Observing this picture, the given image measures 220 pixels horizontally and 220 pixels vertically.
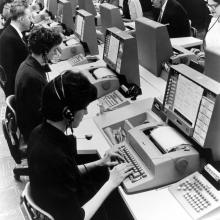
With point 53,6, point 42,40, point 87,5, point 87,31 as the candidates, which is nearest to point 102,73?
point 42,40

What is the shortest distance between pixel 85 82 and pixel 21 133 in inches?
52.1

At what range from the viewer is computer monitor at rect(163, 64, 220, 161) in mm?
1657

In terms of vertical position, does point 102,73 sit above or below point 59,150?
below

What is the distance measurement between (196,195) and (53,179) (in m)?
0.69

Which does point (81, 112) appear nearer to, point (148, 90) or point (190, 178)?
point (190, 178)

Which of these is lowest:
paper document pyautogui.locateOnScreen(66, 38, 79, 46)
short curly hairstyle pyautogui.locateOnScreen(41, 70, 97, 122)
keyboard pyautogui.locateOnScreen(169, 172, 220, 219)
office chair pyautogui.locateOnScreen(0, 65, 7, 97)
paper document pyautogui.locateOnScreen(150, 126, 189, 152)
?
office chair pyautogui.locateOnScreen(0, 65, 7, 97)

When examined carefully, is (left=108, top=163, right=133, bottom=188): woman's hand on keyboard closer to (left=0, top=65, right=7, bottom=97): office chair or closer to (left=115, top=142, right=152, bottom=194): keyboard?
(left=115, top=142, right=152, bottom=194): keyboard

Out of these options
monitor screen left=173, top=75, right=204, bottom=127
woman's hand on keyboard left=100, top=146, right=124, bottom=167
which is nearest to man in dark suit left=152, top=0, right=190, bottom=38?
monitor screen left=173, top=75, right=204, bottom=127

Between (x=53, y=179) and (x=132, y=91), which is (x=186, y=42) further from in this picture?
(x=53, y=179)

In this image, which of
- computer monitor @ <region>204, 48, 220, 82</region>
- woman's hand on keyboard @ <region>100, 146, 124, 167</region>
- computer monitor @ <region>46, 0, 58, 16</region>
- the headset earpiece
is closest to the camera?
the headset earpiece

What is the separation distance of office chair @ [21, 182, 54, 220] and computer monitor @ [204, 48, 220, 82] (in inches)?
57.8

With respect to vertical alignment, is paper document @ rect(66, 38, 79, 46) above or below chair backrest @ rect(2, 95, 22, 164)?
above

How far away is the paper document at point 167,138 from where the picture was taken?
182 centimetres

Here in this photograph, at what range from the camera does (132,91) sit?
2.79m
